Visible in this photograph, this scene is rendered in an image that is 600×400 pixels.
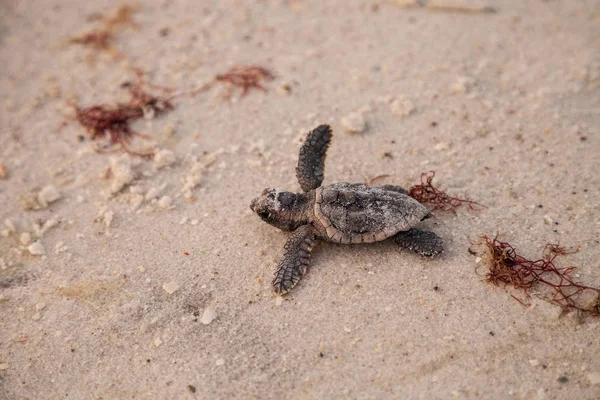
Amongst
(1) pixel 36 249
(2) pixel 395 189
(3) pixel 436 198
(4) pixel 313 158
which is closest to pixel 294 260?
(4) pixel 313 158

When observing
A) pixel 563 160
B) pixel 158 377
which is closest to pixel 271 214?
pixel 158 377

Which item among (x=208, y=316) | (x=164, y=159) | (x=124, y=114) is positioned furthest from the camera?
(x=124, y=114)

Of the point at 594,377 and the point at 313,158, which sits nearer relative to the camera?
the point at 594,377

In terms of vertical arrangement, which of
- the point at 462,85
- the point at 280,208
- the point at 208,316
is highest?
the point at 462,85

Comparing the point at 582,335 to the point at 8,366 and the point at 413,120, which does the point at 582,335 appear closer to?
the point at 413,120

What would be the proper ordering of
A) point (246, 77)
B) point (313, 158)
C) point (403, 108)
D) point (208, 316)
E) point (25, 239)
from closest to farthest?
1. point (208, 316)
2. point (313, 158)
3. point (25, 239)
4. point (403, 108)
5. point (246, 77)

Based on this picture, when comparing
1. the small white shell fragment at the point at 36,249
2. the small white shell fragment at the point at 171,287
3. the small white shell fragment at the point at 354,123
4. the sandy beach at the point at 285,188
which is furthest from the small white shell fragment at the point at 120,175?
the small white shell fragment at the point at 354,123

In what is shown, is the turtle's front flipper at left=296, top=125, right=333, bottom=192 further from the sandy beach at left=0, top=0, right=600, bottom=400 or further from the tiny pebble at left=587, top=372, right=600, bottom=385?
the tiny pebble at left=587, top=372, right=600, bottom=385

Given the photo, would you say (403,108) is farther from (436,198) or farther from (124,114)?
(124,114)
